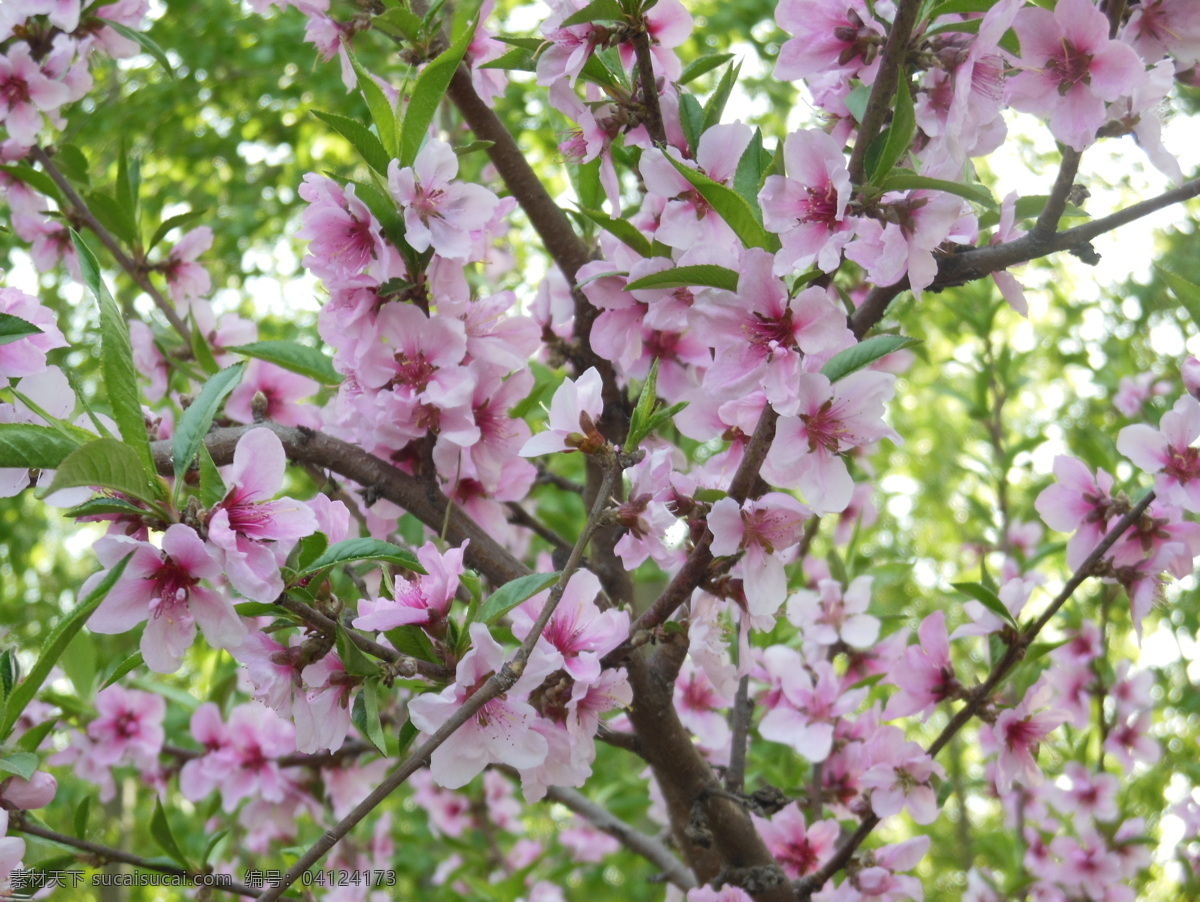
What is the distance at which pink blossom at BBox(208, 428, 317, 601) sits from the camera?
0.90 metres

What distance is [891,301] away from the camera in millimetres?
1255

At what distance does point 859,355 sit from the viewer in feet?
3.28

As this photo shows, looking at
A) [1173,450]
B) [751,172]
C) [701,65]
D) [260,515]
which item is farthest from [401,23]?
[1173,450]

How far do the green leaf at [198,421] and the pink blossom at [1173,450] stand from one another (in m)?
1.19

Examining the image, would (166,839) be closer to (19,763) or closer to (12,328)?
(19,763)

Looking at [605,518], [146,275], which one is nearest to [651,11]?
[605,518]

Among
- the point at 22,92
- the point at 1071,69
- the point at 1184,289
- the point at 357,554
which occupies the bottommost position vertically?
the point at 357,554

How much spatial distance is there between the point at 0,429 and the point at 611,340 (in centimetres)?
78

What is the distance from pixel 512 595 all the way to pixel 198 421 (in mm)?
365

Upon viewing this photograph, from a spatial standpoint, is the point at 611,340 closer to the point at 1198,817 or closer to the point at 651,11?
the point at 651,11

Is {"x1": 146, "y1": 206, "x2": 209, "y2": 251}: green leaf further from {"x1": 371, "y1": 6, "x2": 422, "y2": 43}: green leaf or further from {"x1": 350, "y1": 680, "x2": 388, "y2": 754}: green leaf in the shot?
{"x1": 350, "y1": 680, "x2": 388, "y2": 754}: green leaf

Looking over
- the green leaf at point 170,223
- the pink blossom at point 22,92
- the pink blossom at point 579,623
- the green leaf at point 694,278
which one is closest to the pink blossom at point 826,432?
the green leaf at point 694,278

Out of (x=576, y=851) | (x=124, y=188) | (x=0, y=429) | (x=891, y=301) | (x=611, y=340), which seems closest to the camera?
(x=0, y=429)

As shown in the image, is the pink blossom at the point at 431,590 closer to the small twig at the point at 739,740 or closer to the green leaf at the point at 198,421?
the green leaf at the point at 198,421
